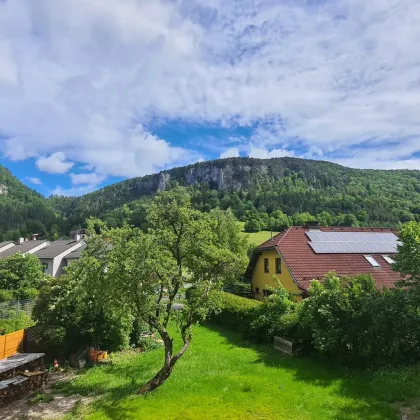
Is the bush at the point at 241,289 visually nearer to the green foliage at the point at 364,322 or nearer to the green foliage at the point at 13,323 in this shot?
the green foliage at the point at 13,323

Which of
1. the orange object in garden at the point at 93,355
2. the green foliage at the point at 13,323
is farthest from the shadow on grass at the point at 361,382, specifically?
the green foliage at the point at 13,323

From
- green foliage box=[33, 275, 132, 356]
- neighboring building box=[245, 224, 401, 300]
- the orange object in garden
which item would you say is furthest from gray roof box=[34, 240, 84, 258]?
the orange object in garden

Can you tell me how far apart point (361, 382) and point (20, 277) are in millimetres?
29619

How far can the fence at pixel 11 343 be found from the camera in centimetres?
1633

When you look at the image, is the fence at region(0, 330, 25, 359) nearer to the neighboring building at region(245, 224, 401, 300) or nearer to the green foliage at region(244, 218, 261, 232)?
the neighboring building at region(245, 224, 401, 300)

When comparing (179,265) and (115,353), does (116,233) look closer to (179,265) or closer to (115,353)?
(179,265)

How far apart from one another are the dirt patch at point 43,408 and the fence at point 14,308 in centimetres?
1241

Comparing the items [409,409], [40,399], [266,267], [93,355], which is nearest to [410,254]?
[409,409]

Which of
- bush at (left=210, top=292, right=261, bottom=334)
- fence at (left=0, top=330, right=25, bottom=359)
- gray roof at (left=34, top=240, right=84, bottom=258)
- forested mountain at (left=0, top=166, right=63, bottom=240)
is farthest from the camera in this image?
forested mountain at (left=0, top=166, right=63, bottom=240)

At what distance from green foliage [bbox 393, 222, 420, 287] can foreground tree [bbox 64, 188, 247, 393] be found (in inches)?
258

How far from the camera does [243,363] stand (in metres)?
14.4

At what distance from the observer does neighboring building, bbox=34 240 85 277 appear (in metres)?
54.5

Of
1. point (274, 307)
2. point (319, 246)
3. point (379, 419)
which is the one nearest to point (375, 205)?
point (319, 246)

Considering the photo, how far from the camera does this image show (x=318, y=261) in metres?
25.3
